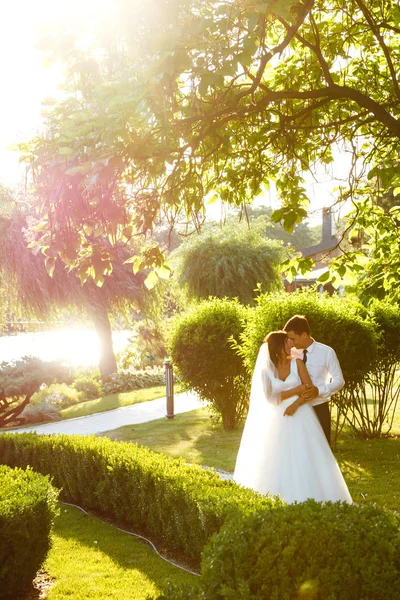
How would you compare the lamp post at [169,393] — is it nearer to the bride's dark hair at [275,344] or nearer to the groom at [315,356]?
the groom at [315,356]

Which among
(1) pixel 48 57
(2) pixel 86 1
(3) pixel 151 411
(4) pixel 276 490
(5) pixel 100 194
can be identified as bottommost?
(3) pixel 151 411

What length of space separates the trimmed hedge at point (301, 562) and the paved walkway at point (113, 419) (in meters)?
9.90

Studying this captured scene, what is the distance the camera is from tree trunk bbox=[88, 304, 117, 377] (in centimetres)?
2208

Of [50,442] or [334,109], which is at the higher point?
[334,109]

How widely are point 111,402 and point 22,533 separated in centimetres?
1338

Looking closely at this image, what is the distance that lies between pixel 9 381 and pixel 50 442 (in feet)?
25.3

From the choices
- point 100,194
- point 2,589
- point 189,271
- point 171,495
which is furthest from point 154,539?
point 189,271

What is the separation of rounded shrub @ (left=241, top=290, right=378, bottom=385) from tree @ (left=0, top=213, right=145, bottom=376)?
33.9 feet

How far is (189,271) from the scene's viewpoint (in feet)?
84.7

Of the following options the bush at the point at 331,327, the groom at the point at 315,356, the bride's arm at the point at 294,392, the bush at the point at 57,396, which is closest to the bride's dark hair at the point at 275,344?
the bride's arm at the point at 294,392

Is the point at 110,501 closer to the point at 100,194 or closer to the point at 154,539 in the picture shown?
the point at 154,539

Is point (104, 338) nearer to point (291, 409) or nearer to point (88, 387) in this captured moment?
point (88, 387)

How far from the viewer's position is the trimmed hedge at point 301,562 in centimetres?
338

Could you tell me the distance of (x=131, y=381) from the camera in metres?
22.1
